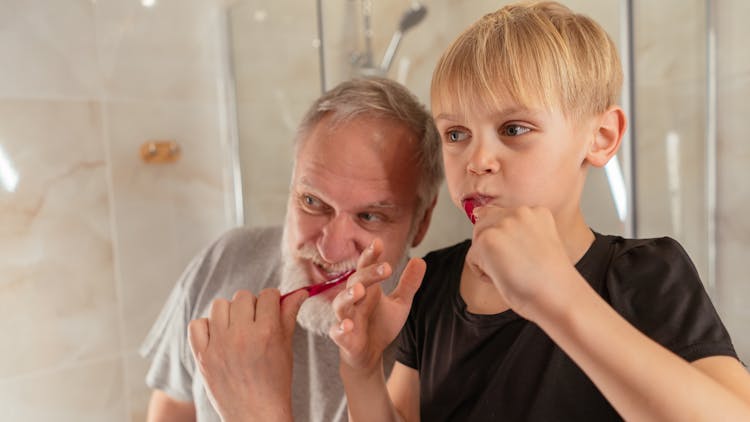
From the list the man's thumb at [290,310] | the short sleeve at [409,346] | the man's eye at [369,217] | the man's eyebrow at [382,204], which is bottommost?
the short sleeve at [409,346]

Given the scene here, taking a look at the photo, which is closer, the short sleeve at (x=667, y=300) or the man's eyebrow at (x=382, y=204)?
the short sleeve at (x=667, y=300)

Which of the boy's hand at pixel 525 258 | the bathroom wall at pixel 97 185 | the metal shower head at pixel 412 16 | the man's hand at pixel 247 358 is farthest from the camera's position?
the metal shower head at pixel 412 16

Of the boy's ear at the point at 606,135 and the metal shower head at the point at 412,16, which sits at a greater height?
the metal shower head at the point at 412,16

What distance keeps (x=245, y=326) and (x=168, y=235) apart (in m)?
0.80

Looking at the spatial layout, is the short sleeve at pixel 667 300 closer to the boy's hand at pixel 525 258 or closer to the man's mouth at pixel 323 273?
the boy's hand at pixel 525 258

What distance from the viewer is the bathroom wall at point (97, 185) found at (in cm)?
118

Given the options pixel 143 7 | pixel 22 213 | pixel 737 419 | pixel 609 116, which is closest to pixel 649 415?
pixel 737 419

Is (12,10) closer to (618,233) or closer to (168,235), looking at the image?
(168,235)

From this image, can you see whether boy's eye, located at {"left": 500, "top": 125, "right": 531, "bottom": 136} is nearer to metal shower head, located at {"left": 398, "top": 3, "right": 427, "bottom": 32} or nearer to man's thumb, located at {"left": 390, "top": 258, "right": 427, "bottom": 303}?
man's thumb, located at {"left": 390, "top": 258, "right": 427, "bottom": 303}

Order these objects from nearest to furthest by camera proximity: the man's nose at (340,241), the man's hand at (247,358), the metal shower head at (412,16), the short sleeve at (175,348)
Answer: the man's hand at (247,358) < the man's nose at (340,241) < the short sleeve at (175,348) < the metal shower head at (412,16)

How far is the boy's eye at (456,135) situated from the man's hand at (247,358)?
29cm

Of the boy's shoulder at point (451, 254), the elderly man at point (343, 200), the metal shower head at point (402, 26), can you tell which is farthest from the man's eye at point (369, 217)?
the metal shower head at point (402, 26)

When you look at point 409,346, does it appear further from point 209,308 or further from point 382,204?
point 209,308

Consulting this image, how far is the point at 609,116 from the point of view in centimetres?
60
